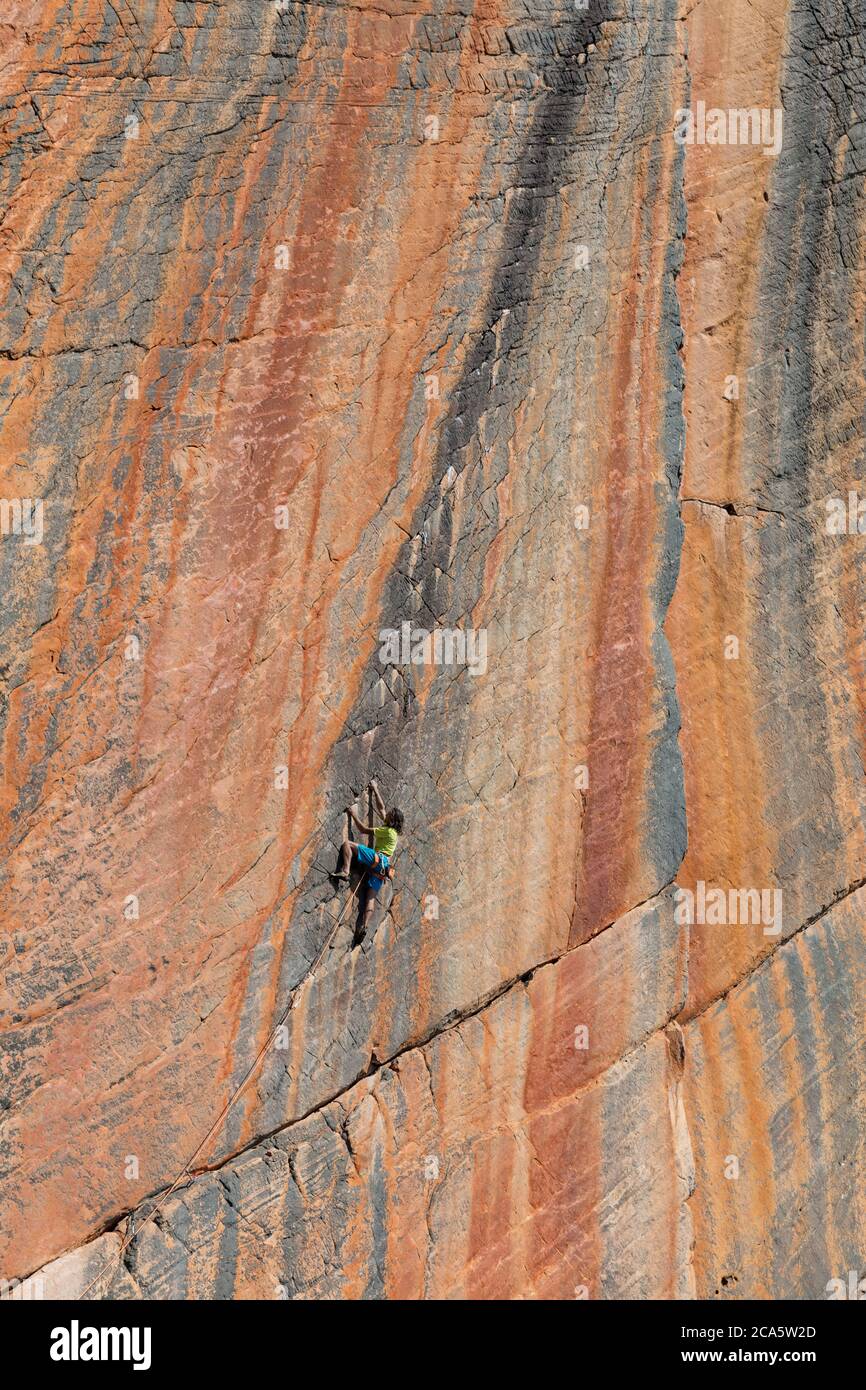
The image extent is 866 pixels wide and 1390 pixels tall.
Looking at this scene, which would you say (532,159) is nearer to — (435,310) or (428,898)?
(435,310)

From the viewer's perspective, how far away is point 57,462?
8.41 metres

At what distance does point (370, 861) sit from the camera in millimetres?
8836

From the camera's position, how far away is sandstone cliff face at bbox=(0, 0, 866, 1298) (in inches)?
333

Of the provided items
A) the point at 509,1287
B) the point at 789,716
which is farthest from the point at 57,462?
the point at 509,1287

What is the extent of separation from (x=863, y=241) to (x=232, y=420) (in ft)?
15.1

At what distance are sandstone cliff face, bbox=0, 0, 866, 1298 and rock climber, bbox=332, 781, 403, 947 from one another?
0.10 meters
